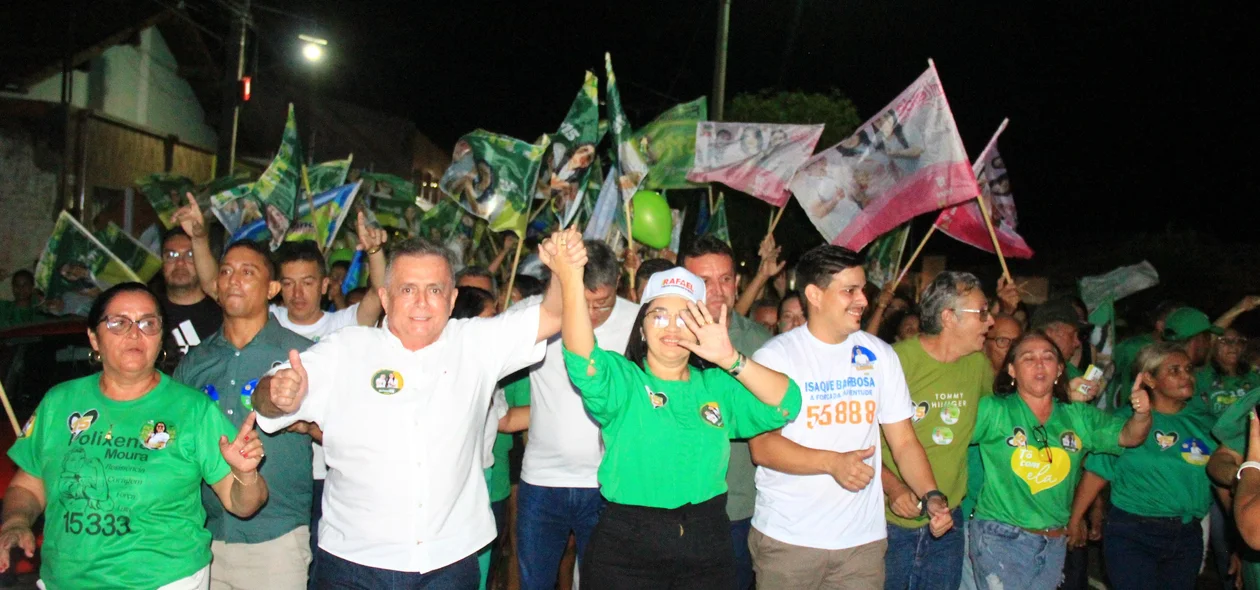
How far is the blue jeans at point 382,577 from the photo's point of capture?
3.58 meters

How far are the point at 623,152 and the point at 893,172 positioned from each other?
6.97ft

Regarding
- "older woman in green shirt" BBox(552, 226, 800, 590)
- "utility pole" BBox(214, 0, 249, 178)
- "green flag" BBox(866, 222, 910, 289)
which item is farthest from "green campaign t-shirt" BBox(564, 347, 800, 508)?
"utility pole" BBox(214, 0, 249, 178)

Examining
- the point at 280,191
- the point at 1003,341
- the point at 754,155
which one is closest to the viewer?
the point at 1003,341

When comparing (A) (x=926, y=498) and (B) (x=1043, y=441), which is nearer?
(A) (x=926, y=498)

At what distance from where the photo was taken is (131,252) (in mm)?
7234

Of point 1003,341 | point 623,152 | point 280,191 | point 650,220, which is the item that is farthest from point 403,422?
point 650,220

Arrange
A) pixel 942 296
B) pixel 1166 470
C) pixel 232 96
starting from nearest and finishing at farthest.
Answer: pixel 942 296 → pixel 1166 470 → pixel 232 96

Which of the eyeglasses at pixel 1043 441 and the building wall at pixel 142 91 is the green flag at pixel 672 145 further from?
the building wall at pixel 142 91

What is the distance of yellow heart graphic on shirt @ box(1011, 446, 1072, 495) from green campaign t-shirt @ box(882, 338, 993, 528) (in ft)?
0.96

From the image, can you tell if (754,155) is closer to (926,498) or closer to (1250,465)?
(926,498)

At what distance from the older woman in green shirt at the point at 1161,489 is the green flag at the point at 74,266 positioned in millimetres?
6394

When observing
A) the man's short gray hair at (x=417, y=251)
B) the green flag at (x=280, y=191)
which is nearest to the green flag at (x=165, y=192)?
the green flag at (x=280, y=191)

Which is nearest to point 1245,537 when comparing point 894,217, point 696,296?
point 696,296

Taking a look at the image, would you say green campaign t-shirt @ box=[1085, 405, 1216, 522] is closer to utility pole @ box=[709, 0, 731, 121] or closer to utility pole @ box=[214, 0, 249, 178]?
utility pole @ box=[709, 0, 731, 121]
